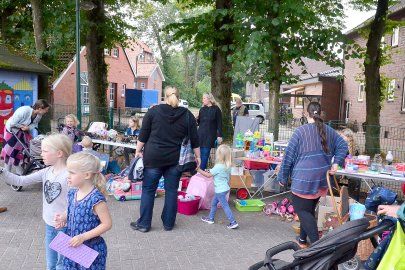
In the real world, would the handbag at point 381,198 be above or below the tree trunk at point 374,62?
below

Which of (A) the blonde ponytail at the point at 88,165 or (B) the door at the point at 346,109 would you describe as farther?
(B) the door at the point at 346,109

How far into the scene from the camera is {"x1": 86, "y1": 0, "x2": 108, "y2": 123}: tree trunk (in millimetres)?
15055

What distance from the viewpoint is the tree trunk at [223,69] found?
13.3m

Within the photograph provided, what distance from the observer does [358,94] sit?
30297 millimetres

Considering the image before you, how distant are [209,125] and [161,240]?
364 centimetres

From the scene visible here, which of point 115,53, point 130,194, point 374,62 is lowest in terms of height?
point 130,194

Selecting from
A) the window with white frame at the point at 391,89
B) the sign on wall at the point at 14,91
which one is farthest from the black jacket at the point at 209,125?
the window with white frame at the point at 391,89

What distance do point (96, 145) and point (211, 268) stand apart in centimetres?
561

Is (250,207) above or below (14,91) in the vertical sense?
below

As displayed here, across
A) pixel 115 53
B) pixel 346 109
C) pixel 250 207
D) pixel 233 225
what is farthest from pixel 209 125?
pixel 115 53

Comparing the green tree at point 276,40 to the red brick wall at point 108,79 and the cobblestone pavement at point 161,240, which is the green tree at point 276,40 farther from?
the red brick wall at point 108,79

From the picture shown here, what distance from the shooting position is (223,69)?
46.4ft

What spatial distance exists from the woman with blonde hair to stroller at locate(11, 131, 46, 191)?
3175 millimetres

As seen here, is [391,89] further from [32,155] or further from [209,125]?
[32,155]
